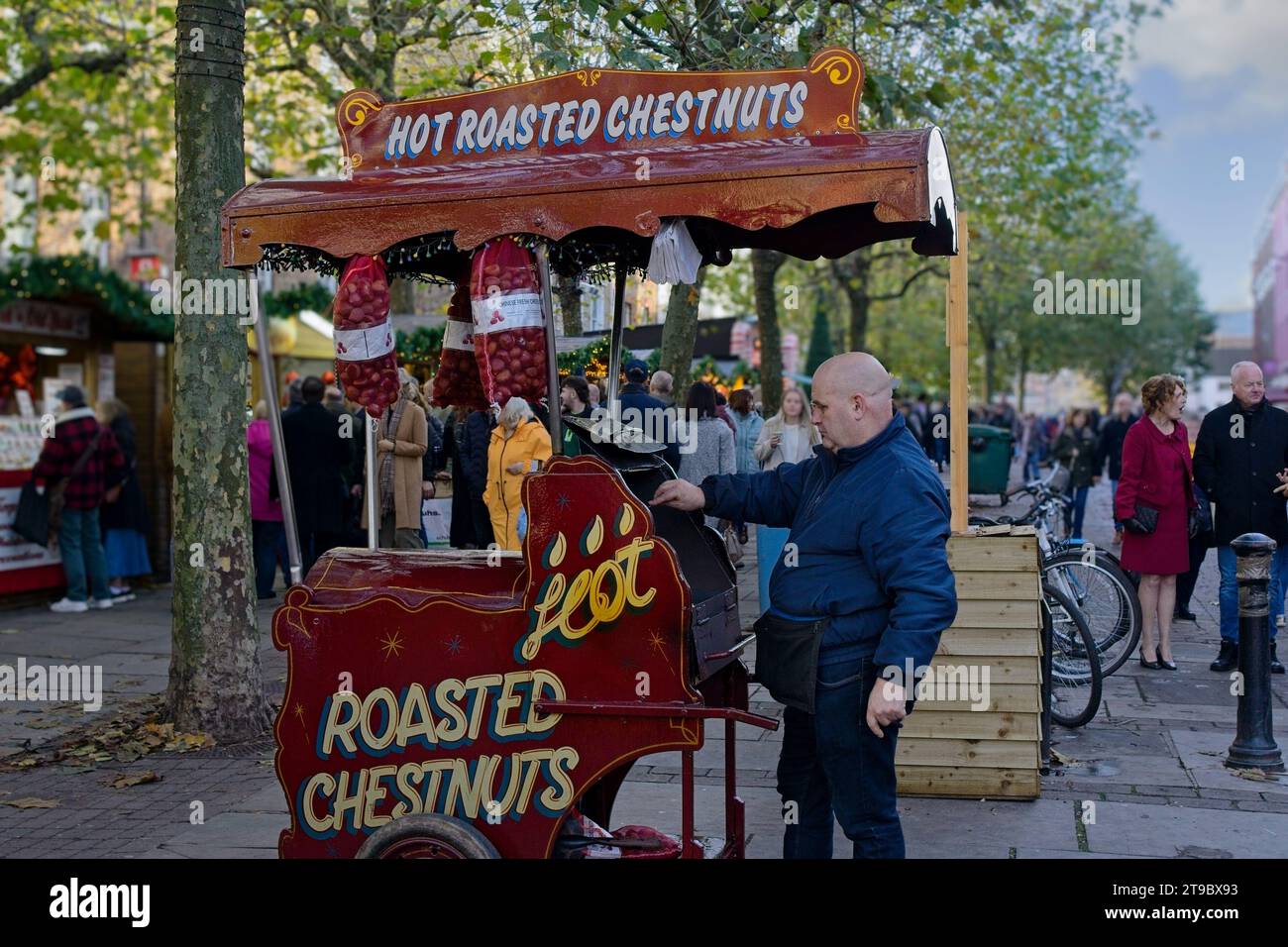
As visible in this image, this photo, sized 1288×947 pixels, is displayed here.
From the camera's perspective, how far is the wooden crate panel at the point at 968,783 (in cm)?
591

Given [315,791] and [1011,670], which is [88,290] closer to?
[315,791]

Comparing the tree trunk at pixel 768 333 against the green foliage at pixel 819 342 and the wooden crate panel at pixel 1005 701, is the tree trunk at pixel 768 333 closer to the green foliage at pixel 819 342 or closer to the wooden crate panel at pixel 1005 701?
the wooden crate panel at pixel 1005 701

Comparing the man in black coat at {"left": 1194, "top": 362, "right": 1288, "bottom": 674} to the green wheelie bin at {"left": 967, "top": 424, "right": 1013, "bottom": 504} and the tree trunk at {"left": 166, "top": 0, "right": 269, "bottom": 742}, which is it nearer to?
the tree trunk at {"left": 166, "top": 0, "right": 269, "bottom": 742}

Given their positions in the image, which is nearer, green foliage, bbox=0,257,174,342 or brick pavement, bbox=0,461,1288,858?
brick pavement, bbox=0,461,1288,858

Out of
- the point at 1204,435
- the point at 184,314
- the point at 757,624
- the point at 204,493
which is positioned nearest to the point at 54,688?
the point at 204,493

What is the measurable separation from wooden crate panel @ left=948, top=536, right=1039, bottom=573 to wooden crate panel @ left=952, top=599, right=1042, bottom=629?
15 cm

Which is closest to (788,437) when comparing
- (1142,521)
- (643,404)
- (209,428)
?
(643,404)

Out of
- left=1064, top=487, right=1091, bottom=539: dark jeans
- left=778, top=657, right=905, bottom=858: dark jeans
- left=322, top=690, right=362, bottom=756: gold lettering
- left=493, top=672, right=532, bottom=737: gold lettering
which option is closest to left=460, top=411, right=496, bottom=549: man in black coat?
left=322, top=690, right=362, bottom=756: gold lettering

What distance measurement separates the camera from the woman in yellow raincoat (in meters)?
9.23

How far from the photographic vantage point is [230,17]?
23.9 ft

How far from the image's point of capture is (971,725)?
595cm

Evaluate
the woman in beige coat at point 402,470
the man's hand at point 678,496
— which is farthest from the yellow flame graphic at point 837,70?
the woman in beige coat at point 402,470

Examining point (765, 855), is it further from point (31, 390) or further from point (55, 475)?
point (31, 390)

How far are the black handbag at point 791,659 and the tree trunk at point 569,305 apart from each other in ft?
6.20
